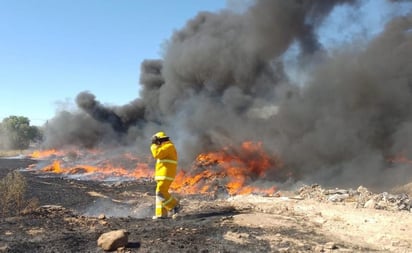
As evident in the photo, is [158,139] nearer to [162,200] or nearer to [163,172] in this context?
[163,172]

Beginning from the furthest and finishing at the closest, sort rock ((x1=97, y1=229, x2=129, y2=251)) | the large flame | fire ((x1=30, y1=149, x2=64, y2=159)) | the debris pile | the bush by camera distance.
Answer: fire ((x1=30, y1=149, x2=64, y2=159)) < the large flame < the debris pile < the bush < rock ((x1=97, y1=229, x2=129, y2=251))

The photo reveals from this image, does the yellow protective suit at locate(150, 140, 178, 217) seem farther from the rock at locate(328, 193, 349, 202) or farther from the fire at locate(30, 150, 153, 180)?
the fire at locate(30, 150, 153, 180)

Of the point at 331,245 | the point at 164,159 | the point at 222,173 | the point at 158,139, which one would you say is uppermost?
the point at 158,139

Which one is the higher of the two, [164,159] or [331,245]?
[164,159]

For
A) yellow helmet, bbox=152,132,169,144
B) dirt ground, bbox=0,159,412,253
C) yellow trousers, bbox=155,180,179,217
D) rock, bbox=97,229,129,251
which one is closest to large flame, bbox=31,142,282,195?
dirt ground, bbox=0,159,412,253

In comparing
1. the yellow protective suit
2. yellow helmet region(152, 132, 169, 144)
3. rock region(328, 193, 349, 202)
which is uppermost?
yellow helmet region(152, 132, 169, 144)

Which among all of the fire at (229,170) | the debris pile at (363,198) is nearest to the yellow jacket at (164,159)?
the debris pile at (363,198)

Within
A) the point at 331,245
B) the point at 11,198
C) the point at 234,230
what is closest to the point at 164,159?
the point at 234,230

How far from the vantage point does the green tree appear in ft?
185

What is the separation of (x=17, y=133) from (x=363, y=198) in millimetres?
55240

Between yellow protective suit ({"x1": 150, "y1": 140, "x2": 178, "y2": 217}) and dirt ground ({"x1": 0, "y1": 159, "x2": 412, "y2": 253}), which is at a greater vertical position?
yellow protective suit ({"x1": 150, "y1": 140, "x2": 178, "y2": 217})

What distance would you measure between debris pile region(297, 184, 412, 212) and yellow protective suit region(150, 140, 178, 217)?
4317mm

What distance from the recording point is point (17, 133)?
5622 centimetres

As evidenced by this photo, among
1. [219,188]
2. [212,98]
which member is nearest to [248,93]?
[212,98]
